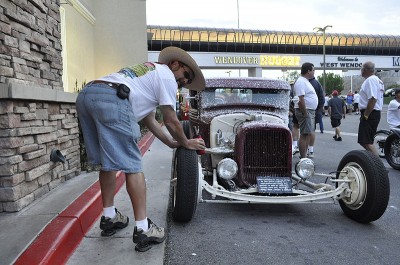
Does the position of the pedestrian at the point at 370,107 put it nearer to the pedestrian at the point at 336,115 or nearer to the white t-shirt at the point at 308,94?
the white t-shirt at the point at 308,94

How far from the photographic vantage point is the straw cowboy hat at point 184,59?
327 centimetres

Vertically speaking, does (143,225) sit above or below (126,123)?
below

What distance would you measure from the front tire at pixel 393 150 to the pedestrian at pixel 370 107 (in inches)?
44.5

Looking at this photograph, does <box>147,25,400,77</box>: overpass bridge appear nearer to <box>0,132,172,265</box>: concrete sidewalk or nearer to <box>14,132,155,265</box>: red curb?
<box>0,132,172,265</box>: concrete sidewalk

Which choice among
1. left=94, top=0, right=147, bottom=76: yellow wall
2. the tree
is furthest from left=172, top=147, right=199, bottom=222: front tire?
the tree

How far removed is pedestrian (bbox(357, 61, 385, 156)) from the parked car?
43.5 inches

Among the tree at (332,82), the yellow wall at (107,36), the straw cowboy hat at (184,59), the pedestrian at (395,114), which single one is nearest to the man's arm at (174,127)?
the straw cowboy hat at (184,59)

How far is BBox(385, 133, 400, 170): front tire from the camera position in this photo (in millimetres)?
7023

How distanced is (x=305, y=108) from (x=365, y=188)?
335 centimetres

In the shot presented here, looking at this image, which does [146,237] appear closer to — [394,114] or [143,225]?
[143,225]

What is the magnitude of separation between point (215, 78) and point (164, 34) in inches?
1301

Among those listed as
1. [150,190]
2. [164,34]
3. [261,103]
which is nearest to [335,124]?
[261,103]

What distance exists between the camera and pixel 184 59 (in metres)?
3.28

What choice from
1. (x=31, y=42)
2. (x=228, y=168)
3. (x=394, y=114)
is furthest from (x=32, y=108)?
(x=394, y=114)
